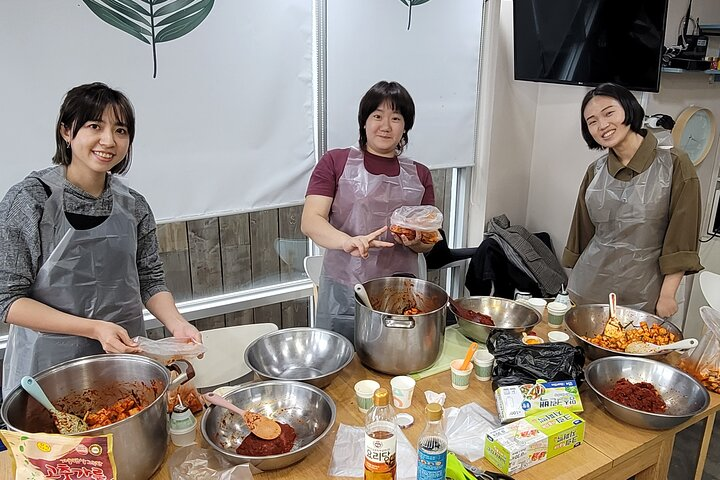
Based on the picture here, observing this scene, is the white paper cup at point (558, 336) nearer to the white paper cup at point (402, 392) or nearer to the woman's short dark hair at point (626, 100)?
the white paper cup at point (402, 392)

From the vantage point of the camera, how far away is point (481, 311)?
6.39ft

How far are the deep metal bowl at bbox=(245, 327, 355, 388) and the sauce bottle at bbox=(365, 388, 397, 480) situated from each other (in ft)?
1.54

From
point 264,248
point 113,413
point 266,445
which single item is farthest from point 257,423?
point 264,248

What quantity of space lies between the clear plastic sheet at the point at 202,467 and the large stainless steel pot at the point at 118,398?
0.04m

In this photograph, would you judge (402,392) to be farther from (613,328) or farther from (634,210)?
(634,210)

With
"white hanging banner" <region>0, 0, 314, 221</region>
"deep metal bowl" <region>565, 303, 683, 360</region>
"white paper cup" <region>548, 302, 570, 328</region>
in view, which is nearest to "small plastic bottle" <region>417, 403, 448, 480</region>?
"deep metal bowl" <region>565, 303, 683, 360</region>

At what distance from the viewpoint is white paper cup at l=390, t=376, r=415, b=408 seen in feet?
4.84

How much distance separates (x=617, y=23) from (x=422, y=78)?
94 cm

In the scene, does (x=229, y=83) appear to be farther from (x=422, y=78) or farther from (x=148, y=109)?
(x=422, y=78)

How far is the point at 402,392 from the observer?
147cm

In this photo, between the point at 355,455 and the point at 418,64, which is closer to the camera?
the point at 355,455

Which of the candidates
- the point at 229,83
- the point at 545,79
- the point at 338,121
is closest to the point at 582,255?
the point at 545,79

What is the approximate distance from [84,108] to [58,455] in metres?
0.84

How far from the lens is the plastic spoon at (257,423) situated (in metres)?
1.26
